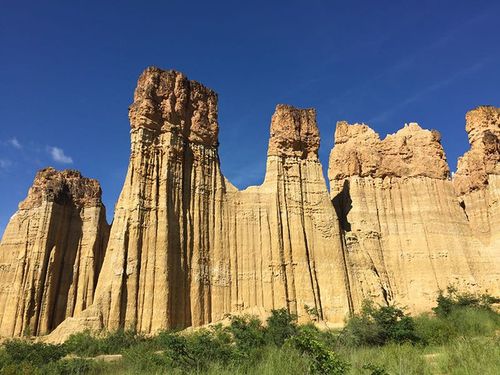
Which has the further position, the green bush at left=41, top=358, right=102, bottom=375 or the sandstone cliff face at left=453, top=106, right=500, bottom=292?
the sandstone cliff face at left=453, top=106, right=500, bottom=292

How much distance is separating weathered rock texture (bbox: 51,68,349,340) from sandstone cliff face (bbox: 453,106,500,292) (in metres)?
16.1

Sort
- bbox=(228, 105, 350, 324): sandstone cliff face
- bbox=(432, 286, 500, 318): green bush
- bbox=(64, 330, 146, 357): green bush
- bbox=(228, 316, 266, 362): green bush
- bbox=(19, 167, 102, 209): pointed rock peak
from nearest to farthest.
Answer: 1. bbox=(228, 316, 266, 362): green bush
2. bbox=(64, 330, 146, 357): green bush
3. bbox=(432, 286, 500, 318): green bush
4. bbox=(228, 105, 350, 324): sandstone cliff face
5. bbox=(19, 167, 102, 209): pointed rock peak

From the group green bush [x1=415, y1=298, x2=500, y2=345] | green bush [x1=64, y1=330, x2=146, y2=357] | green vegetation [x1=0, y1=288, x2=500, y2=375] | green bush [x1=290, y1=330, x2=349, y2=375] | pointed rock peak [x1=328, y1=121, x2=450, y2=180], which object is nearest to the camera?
green bush [x1=290, y1=330, x2=349, y2=375]

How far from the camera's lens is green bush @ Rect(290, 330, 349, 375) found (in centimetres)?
981

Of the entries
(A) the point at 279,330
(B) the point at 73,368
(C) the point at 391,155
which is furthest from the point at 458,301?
(B) the point at 73,368

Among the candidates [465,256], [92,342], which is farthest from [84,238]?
[465,256]

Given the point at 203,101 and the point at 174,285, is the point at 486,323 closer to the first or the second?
the point at 174,285

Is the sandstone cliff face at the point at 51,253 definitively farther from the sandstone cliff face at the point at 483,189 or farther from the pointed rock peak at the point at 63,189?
the sandstone cliff face at the point at 483,189

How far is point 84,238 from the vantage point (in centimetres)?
4444

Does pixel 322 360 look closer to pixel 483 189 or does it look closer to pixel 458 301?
pixel 458 301

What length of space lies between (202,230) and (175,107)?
1014 centimetres

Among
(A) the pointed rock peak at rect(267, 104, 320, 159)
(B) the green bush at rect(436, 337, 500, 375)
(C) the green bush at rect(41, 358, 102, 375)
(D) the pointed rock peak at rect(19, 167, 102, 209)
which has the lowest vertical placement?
(B) the green bush at rect(436, 337, 500, 375)

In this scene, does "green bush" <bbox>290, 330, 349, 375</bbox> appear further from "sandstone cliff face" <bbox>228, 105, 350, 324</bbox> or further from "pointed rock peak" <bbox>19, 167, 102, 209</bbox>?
"pointed rock peak" <bbox>19, 167, 102, 209</bbox>

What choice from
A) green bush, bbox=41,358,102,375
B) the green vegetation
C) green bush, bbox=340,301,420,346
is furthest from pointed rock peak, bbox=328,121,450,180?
green bush, bbox=41,358,102,375
